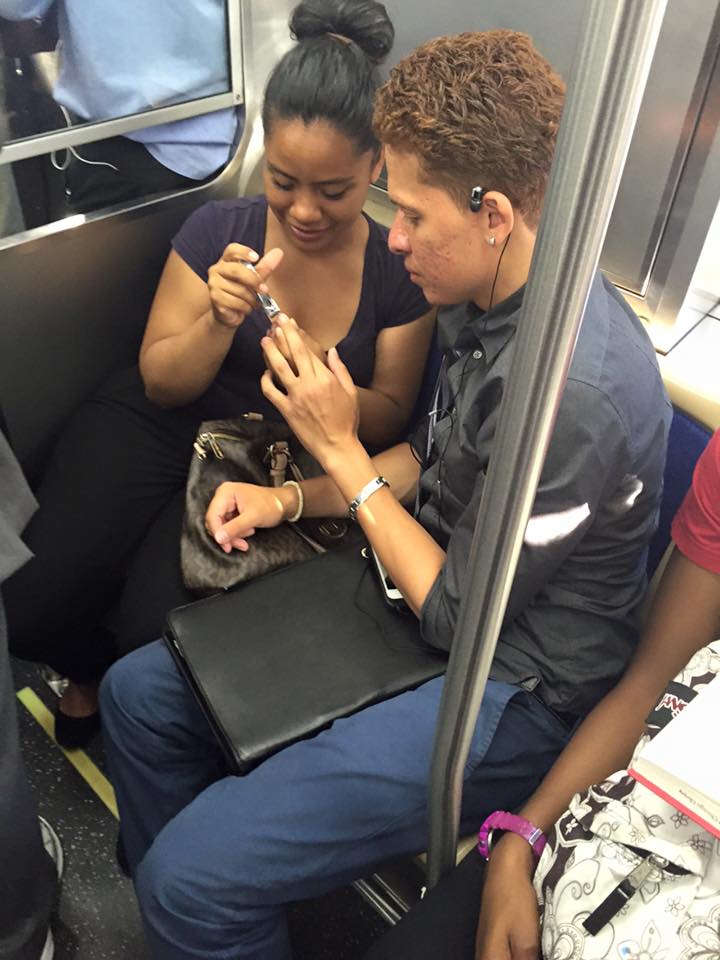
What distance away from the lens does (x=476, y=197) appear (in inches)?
36.9

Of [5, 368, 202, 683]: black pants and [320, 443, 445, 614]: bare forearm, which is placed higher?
[320, 443, 445, 614]: bare forearm

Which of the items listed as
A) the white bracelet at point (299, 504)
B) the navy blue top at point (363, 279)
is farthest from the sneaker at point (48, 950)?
the navy blue top at point (363, 279)

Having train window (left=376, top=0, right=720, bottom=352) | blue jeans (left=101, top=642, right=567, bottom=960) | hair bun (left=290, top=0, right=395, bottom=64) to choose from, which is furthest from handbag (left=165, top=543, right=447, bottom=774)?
hair bun (left=290, top=0, right=395, bottom=64)

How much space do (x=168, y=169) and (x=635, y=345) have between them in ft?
3.44

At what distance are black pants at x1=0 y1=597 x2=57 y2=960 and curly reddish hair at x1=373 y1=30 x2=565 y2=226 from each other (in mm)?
687

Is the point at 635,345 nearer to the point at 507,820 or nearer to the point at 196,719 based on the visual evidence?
the point at 507,820

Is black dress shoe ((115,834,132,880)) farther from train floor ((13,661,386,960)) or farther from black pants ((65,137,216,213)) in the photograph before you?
black pants ((65,137,216,213))

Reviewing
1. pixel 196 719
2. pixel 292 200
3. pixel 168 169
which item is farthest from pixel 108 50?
pixel 196 719

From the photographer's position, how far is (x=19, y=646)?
135cm

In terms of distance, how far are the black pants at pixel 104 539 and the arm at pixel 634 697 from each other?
0.60m

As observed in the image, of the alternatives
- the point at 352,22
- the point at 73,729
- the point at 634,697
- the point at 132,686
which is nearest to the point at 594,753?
the point at 634,697

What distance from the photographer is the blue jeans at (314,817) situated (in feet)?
3.13

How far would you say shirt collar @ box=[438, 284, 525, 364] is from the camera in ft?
3.23

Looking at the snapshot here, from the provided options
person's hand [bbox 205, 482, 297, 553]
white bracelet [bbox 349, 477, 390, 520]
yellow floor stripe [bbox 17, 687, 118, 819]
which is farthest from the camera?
yellow floor stripe [bbox 17, 687, 118, 819]
